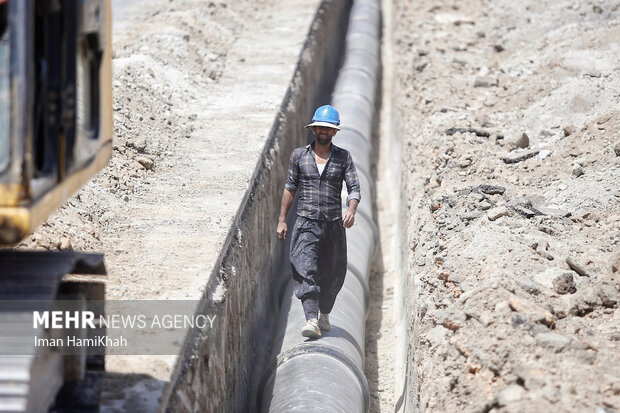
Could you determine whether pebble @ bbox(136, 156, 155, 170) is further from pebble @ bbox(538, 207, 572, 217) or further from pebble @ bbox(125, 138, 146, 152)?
pebble @ bbox(538, 207, 572, 217)

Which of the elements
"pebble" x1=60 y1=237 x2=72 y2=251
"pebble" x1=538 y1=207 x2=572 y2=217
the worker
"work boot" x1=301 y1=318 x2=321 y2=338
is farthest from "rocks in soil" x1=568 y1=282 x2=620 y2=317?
"pebble" x1=60 y1=237 x2=72 y2=251

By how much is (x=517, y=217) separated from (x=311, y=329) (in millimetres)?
1860

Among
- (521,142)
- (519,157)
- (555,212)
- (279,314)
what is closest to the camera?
(555,212)

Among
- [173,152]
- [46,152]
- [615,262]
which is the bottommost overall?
[173,152]

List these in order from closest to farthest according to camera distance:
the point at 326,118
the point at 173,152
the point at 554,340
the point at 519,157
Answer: the point at 554,340 < the point at 326,118 < the point at 173,152 < the point at 519,157

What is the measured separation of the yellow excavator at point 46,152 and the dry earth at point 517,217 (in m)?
2.07

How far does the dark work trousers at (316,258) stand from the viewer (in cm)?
545

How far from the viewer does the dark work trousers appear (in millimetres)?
5453

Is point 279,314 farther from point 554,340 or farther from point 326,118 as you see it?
point 554,340

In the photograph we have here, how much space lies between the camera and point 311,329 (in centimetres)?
565

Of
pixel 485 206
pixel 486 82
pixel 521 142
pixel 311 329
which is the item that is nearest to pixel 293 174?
pixel 311 329

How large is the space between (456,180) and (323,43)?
690 cm

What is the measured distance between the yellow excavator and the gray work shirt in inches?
77.8

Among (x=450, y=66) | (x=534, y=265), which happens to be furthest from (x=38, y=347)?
(x=450, y=66)
